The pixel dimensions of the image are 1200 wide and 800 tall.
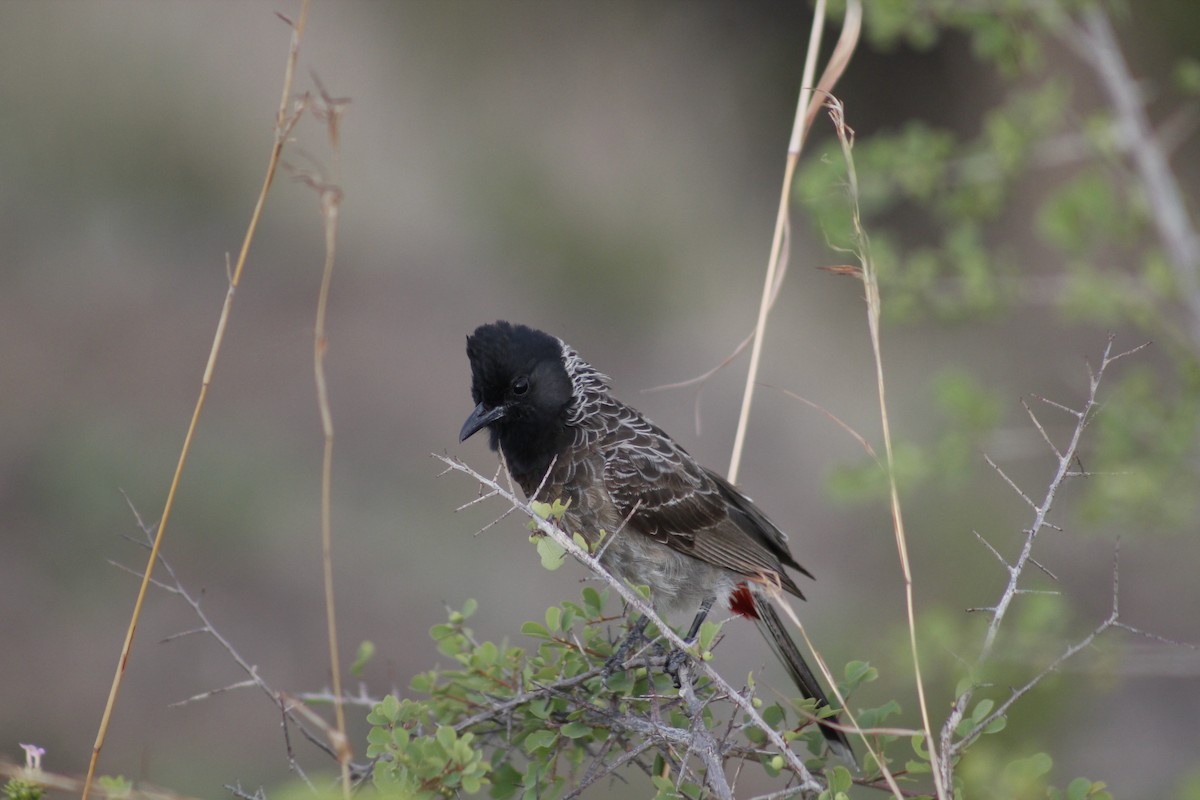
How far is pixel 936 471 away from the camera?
511 cm

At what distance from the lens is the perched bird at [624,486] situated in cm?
350

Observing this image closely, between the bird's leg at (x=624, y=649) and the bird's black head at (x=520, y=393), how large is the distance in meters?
0.67

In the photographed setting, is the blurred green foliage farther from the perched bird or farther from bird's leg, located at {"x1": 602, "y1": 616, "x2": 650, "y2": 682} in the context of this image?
bird's leg, located at {"x1": 602, "y1": 616, "x2": 650, "y2": 682}

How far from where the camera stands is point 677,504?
3.62 m

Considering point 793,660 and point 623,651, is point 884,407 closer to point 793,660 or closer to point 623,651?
point 623,651

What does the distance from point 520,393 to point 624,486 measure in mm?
438

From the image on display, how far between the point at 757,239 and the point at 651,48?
6.31 ft

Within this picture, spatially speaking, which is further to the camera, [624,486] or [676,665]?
[624,486]

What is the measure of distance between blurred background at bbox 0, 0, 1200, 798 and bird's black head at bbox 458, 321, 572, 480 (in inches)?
107

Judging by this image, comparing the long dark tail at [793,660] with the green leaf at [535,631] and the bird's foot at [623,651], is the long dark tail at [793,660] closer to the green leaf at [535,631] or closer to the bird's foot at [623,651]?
the bird's foot at [623,651]

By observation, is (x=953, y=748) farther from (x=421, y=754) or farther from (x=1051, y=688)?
(x=1051, y=688)

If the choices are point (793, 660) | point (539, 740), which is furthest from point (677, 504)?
point (539, 740)

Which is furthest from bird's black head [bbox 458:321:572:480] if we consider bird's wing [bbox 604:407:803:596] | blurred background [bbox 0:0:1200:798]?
blurred background [bbox 0:0:1200:798]

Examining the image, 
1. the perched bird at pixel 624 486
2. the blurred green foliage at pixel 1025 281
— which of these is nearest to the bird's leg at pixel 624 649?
the perched bird at pixel 624 486
